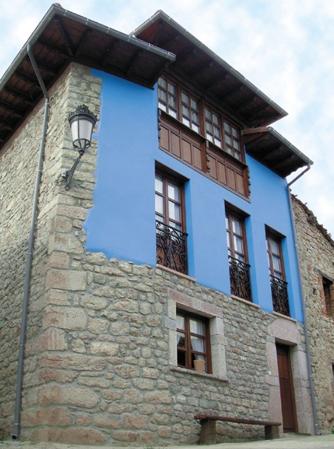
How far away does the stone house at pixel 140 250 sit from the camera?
7422 mm

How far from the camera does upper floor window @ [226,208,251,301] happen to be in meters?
10.4

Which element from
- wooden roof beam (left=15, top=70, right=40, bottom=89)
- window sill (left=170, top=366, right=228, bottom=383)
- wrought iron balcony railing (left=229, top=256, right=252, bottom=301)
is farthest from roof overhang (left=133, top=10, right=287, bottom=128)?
window sill (left=170, top=366, right=228, bottom=383)

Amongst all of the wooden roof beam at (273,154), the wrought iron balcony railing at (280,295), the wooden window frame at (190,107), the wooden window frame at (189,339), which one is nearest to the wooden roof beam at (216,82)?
the wooden window frame at (190,107)

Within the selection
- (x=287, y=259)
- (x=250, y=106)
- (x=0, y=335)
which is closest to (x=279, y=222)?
(x=287, y=259)

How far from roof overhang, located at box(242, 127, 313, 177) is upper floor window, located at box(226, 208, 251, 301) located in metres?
1.81

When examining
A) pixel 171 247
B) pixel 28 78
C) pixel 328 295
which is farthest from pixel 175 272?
pixel 328 295

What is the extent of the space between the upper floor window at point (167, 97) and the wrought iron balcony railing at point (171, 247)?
2.37 meters

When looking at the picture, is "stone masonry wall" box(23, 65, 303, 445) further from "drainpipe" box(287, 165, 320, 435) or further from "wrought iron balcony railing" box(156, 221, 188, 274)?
"drainpipe" box(287, 165, 320, 435)

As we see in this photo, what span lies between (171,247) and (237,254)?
1981mm

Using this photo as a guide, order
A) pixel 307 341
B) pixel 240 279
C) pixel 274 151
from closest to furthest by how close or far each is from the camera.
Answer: pixel 240 279, pixel 307 341, pixel 274 151

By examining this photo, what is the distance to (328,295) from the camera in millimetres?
13445

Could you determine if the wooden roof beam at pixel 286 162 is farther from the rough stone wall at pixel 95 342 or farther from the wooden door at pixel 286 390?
the rough stone wall at pixel 95 342

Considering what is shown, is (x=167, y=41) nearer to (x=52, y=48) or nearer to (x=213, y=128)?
(x=213, y=128)

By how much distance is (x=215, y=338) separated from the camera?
920 cm
